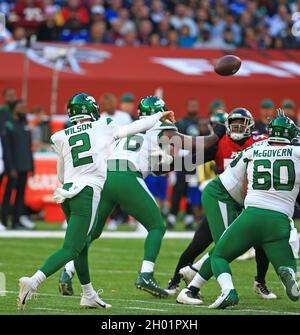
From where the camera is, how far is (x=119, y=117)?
47.9ft

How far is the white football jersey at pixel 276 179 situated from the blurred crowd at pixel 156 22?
1097 centimetres

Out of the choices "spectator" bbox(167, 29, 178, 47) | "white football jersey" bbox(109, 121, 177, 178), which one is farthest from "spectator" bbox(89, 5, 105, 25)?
"white football jersey" bbox(109, 121, 177, 178)

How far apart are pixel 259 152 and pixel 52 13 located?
1201 cm

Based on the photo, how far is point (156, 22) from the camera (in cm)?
2073

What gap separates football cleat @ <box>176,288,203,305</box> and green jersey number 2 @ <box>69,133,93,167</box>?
4.38 feet

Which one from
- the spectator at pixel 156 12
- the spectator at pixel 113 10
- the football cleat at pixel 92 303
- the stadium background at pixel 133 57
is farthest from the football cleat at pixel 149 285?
the spectator at pixel 156 12

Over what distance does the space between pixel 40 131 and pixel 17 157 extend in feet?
6.33

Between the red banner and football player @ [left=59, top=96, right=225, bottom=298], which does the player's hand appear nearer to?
football player @ [left=59, top=96, right=225, bottom=298]

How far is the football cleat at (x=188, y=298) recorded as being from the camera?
8.25m

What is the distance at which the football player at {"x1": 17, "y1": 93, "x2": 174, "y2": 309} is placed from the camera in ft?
25.4

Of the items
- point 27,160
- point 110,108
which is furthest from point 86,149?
point 27,160

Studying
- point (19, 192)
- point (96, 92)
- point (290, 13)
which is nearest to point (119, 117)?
point (19, 192)

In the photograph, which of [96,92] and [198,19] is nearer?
[96,92]
